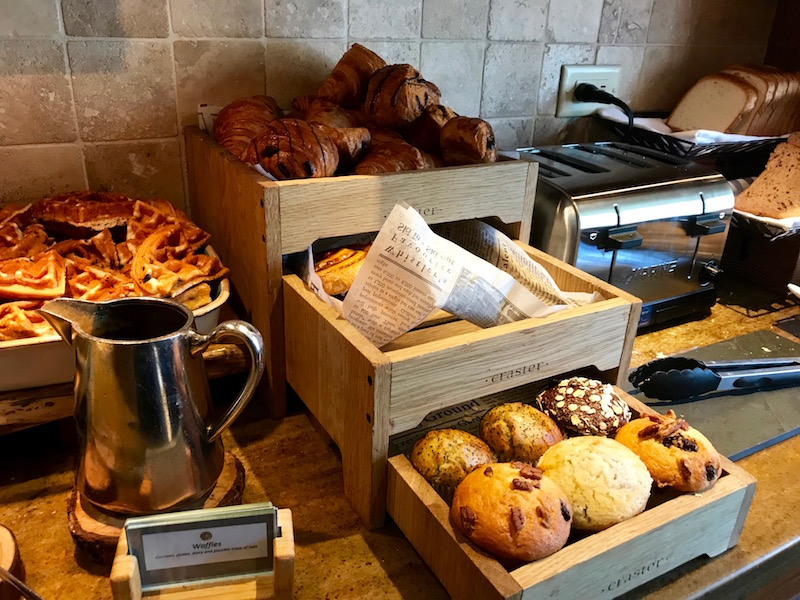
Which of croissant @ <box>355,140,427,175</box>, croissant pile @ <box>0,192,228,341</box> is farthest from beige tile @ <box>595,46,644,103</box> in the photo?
croissant pile @ <box>0,192,228,341</box>

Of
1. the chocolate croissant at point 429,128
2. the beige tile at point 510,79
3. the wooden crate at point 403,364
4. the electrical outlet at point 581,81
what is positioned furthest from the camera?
the electrical outlet at point 581,81

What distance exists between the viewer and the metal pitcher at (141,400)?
0.58 meters

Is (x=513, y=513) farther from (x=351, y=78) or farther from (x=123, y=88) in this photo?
(x=123, y=88)

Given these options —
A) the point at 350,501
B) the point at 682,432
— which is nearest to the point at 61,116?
the point at 350,501

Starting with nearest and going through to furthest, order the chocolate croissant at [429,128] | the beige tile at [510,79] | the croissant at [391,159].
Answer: the croissant at [391,159] < the chocolate croissant at [429,128] < the beige tile at [510,79]

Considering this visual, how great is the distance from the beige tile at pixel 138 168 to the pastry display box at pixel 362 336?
0.09 m

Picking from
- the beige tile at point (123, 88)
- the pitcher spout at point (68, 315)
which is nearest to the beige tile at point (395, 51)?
the beige tile at point (123, 88)

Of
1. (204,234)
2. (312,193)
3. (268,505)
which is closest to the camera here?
(268,505)

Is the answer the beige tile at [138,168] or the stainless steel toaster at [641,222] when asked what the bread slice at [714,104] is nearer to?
the stainless steel toaster at [641,222]

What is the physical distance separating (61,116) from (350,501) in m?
0.72

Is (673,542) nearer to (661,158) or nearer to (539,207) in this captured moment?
(539,207)

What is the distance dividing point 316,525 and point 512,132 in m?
0.98

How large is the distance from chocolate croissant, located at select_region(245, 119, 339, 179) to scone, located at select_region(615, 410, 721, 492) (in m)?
0.48

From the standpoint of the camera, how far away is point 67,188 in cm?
101
